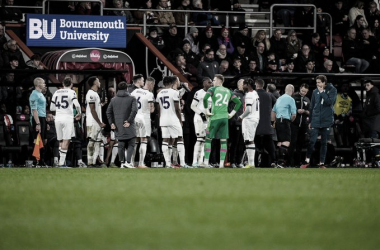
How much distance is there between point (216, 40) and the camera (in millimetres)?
26969

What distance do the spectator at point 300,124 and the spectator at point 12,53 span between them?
7.16 m

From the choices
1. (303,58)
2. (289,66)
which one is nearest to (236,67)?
(289,66)

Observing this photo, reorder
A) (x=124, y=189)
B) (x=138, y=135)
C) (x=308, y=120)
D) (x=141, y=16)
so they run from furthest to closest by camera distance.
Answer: (x=141, y=16) < (x=308, y=120) < (x=138, y=135) < (x=124, y=189)

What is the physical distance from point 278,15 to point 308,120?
8.12m

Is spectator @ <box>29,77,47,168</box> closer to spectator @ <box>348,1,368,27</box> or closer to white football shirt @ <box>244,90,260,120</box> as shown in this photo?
white football shirt @ <box>244,90,260,120</box>

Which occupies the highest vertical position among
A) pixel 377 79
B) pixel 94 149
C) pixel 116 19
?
pixel 116 19

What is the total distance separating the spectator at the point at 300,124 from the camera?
22531 millimetres

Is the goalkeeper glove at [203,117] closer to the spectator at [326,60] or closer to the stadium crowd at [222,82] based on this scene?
the stadium crowd at [222,82]

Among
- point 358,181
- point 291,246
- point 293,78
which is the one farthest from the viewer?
point 293,78

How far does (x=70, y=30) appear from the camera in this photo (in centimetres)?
2620

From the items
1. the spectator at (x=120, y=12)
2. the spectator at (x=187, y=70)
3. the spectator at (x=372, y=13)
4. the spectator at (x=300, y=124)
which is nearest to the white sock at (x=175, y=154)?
the spectator at (x=300, y=124)

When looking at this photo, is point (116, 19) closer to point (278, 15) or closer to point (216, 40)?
point (216, 40)

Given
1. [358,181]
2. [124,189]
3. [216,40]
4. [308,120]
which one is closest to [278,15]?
[216,40]

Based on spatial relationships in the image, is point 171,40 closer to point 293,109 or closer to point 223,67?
point 223,67
